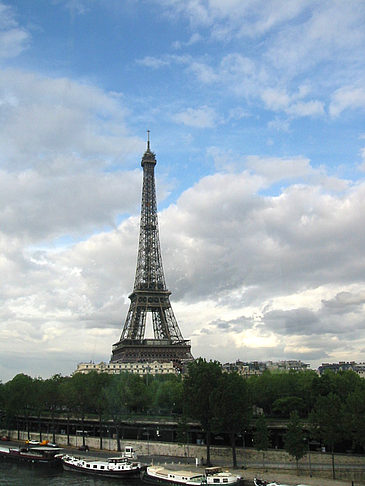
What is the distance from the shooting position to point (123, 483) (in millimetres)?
59969

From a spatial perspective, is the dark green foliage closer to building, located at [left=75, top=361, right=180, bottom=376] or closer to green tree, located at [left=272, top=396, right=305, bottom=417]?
green tree, located at [left=272, top=396, right=305, bottom=417]

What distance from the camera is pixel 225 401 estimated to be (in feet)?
205

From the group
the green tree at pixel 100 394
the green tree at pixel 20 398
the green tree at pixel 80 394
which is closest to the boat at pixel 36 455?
the green tree at pixel 100 394

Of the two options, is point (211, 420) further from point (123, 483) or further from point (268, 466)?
point (123, 483)

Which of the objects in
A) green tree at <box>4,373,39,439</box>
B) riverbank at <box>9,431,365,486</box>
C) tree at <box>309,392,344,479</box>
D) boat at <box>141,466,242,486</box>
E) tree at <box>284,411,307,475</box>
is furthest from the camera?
green tree at <box>4,373,39,439</box>

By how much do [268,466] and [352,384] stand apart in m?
23.7

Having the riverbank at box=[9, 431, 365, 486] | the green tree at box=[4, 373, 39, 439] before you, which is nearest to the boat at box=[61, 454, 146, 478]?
the riverbank at box=[9, 431, 365, 486]

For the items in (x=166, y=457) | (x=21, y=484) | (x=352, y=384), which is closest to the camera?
(x=21, y=484)

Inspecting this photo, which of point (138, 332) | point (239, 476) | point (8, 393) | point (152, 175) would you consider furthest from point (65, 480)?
point (152, 175)

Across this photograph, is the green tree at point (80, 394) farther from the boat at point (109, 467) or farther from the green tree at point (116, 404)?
the boat at point (109, 467)

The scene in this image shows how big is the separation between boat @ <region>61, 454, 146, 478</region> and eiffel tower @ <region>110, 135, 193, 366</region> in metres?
71.2

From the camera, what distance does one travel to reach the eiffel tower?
140750 mm

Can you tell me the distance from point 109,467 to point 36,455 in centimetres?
1880

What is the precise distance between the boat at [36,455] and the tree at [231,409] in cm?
2700
